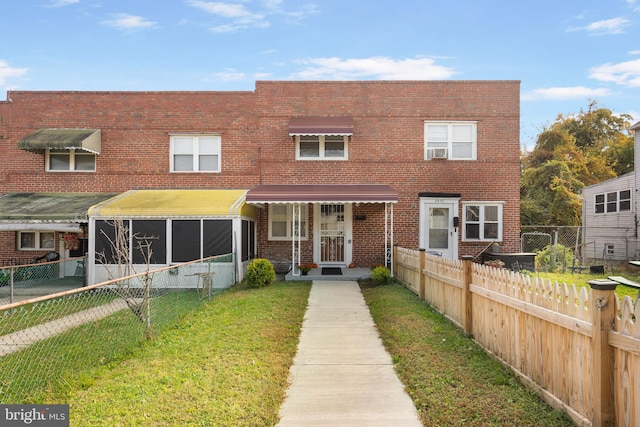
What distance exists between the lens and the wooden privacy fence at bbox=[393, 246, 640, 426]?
150 inches

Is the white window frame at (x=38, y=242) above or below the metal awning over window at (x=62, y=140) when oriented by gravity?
below

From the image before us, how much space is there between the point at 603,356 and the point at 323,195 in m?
12.0

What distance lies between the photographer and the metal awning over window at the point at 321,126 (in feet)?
54.9

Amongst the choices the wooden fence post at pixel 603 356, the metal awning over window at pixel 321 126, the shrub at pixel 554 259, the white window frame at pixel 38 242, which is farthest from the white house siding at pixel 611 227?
the white window frame at pixel 38 242

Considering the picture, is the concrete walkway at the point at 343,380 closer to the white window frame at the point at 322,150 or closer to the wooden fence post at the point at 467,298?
the wooden fence post at the point at 467,298

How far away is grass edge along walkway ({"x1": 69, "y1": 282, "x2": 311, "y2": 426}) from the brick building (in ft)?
28.7

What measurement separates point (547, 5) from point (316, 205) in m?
12.2

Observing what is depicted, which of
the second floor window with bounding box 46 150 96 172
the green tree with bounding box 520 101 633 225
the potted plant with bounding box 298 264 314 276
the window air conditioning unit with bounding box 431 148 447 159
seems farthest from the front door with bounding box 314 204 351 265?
the green tree with bounding box 520 101 633 225

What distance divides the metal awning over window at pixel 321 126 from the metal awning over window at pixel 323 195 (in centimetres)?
193

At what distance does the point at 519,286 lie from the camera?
573 centimetres

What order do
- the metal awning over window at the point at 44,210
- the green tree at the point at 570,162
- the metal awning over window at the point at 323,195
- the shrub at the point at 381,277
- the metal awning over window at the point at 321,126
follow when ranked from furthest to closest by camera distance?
the green tree at the point at 570,162, the metal awning over window at the point at 321,126, the metal awning over window at the point at 323,195, the metal awning over window at the point at 44,210, the shrub at the point at 381,277

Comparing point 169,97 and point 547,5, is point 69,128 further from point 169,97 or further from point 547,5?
point 547,5

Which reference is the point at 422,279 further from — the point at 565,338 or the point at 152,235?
the point at 152,235

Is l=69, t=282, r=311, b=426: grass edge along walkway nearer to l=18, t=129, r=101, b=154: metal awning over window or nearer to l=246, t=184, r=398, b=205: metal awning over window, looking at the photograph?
l=246, t=184, r=398, b=205: metal awning over window
